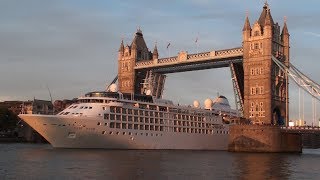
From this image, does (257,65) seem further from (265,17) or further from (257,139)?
(257,139)

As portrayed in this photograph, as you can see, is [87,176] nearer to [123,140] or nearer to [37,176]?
[37,176]

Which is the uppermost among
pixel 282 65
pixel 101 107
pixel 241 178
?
pixel 282 65

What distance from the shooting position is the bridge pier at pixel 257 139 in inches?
3388

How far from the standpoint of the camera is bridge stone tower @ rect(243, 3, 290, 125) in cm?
10475

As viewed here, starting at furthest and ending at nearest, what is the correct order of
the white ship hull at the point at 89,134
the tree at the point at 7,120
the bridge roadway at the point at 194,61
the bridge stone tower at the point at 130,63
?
1. the tree at the point at 7,120
2. the bridge stone tower at the point at 130,63
3. the bridge roadway at the point at 194,61
4. the white ship hull at the point at 89,134

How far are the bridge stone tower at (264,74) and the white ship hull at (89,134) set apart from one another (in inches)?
1016

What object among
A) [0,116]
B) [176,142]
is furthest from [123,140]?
[0,116]

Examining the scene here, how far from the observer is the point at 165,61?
12319cm

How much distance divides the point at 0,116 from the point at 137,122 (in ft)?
231

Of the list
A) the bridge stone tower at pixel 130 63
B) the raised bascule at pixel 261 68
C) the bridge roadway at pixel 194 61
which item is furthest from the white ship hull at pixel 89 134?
the bridge stone tower at pixel 130 63

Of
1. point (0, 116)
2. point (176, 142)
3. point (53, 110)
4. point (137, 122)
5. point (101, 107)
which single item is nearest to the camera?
point (101, 107)

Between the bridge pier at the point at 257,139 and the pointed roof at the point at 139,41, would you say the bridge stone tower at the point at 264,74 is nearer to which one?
the bridge pier at the point at 257,139

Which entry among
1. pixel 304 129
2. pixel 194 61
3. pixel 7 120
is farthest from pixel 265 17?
pixel 7 120

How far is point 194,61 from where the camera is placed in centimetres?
11569
